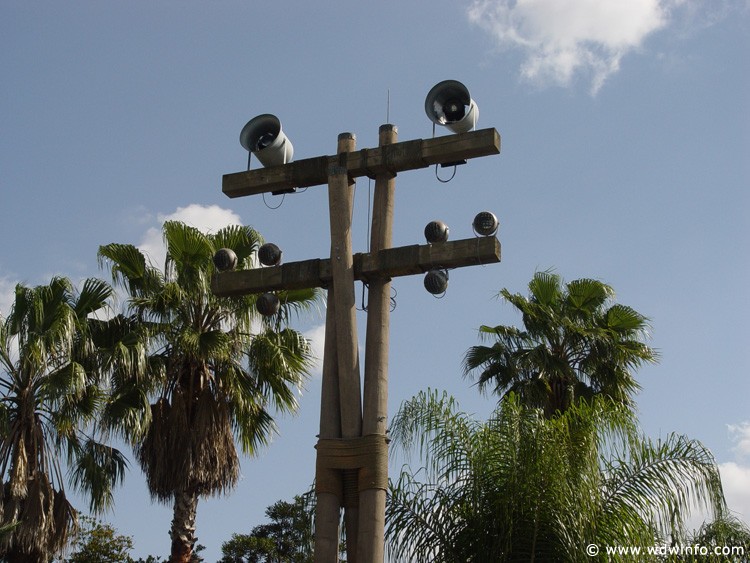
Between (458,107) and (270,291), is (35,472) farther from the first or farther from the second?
(458,107)

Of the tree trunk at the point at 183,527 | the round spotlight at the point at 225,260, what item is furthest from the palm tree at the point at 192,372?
the round spotlight at the point at 225,260

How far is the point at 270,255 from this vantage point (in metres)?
12.1

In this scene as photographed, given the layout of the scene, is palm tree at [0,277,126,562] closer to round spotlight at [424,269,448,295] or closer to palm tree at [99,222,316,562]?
palm tree at [99,222,316,562]

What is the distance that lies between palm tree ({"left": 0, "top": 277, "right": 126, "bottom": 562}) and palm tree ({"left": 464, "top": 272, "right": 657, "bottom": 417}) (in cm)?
690

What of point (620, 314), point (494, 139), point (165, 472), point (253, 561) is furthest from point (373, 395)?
point (253, 561)

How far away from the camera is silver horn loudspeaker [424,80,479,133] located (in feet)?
38.8

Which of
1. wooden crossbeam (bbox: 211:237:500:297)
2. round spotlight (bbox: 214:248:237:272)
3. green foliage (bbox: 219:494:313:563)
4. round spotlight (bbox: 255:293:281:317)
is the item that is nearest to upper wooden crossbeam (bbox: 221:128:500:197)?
round spotlight (bbox: 214:248:237:272)

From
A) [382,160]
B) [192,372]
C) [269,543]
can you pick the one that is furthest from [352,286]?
[269,543]

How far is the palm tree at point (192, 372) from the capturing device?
17766 mm

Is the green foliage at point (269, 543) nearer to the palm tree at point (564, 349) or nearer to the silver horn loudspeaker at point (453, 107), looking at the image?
the palm tree at point (564, 349)

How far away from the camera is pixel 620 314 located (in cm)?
2122

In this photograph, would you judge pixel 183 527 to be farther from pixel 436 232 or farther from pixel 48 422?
pixel 436 232

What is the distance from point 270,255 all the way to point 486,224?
2224 millimetres

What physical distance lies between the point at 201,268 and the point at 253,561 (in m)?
9.89
